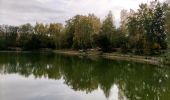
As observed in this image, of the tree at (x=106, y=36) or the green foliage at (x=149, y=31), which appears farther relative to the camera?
the tree at (x=106, y=36)

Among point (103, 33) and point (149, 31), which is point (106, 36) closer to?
point (103, 33)

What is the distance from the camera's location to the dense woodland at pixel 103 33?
6200 cm

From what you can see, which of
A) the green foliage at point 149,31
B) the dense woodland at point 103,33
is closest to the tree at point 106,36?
the dense woodland at point 103,33

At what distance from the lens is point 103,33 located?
77312 millimetres

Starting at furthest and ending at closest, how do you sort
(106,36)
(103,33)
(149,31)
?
1. (103,33)
2. (106,36)
3. (149,31)

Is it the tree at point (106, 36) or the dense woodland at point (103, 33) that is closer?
the dense woodland at point (103, 33)

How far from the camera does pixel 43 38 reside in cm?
10375

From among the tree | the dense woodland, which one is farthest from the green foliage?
the tree

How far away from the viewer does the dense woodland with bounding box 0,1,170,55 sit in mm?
62000

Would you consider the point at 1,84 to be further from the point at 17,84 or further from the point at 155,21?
the point at 155,21

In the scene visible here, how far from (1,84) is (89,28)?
5967 cm

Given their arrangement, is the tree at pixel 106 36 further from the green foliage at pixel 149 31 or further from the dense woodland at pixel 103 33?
the green foliage at pixel 149 31

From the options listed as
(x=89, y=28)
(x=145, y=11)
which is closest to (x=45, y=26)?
(x=89, y=28)

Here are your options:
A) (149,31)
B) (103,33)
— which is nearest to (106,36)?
(103,33)
